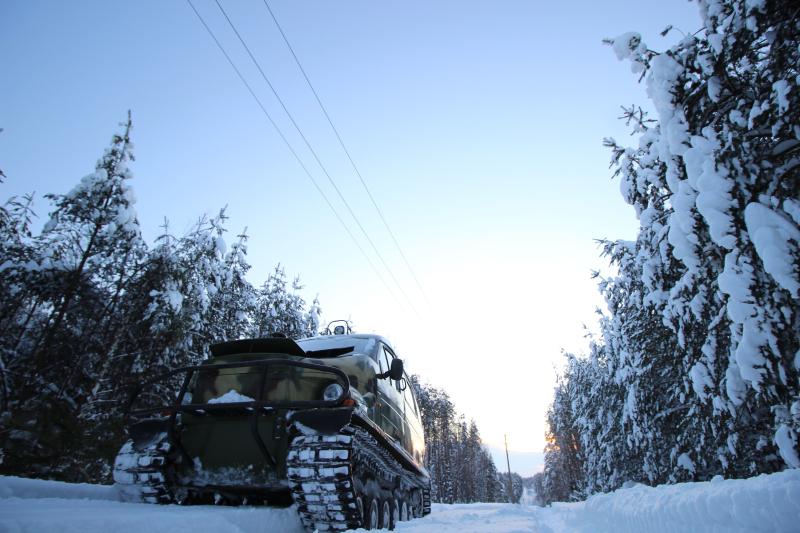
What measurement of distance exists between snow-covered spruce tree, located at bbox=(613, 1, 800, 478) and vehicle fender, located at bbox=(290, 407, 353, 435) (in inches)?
155

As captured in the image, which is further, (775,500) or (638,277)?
(638,277)

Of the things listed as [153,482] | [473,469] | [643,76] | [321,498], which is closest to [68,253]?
[153,482]

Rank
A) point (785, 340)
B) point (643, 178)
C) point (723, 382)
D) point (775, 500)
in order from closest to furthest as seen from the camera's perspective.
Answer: point (775, 500), point (785, 340), point (723, 382), point (643, 178)

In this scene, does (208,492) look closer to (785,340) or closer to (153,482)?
(153,482)

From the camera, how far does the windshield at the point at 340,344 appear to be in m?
6.60

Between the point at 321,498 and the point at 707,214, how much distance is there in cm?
460

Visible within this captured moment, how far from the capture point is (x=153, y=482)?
446 centimetres

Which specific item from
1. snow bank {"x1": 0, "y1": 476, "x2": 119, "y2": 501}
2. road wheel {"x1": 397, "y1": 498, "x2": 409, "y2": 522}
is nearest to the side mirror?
road wheel {"x1": 397, "y1": 498, "x2": 409, "y2": 522}

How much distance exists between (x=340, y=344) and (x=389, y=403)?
1221 millimetres

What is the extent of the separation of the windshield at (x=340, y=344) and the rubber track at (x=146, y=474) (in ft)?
7.64

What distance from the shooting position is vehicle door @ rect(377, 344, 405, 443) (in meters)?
6.46

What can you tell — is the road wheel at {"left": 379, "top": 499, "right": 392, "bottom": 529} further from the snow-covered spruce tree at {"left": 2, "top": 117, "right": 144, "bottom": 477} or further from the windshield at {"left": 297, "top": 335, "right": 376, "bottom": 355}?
the snow-covered spruce tree at {"left": 2, "top": 117, "right": 144, "bottom": 477}

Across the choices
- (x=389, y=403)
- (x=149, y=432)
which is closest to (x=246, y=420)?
(x=149, y=432)

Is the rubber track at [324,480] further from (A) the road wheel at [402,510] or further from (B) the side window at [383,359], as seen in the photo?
(A) the road wheel at [402,510]
